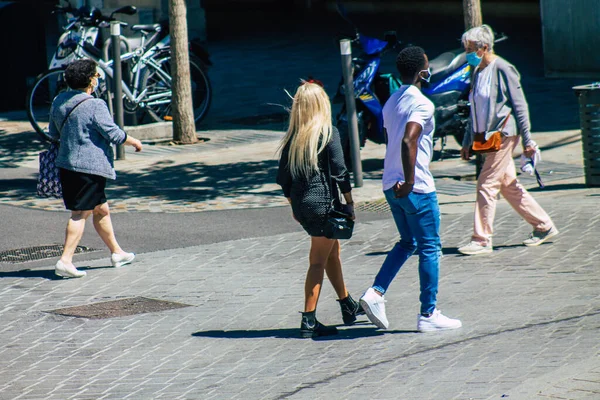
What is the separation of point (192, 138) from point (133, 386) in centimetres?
929

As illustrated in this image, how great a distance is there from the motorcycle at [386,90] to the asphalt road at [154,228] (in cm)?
190

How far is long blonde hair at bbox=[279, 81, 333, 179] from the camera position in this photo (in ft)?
21.7

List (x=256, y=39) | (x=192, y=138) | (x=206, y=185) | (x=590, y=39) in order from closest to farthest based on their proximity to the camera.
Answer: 1. (x=206, y=185)
2. (x=192, y=138)
3. (x=590, y=39)
4. (x=256, y=39)

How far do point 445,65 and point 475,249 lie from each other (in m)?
4.57

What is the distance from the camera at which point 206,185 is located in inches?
495

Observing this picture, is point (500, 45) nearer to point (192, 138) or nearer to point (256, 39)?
point (256, 39)

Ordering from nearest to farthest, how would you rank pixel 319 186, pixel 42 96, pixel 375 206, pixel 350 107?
pixel 319 186, pixel 375 206, pixel 350 107, pixel 42 96

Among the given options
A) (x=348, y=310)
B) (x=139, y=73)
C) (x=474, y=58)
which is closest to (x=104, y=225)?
(x=348, y=310)

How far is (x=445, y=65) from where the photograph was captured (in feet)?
42.6

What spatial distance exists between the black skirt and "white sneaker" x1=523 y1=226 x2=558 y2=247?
135 inches

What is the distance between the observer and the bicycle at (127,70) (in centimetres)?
1488

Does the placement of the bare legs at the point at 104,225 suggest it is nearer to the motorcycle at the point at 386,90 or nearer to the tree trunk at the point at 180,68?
the motorcycle at the point at 386,90

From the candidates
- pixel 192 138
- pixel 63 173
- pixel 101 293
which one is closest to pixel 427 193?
pixel 101 293

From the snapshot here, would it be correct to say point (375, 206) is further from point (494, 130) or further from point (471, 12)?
point (494, 130)
